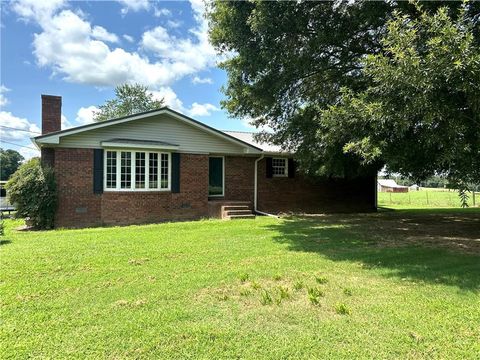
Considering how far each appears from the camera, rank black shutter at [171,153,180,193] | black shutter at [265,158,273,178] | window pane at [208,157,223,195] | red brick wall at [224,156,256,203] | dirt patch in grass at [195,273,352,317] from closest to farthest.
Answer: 1. dirt patch in grass at [195,273,352,317]
2. black shutter at [171,153,180,193]
3. window pane at [208,157,223,195]
4. red brick wall at [224,156,256,203]
5. black shutter at [265,158,273,178]

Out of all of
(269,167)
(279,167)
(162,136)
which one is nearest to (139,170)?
(162,136)

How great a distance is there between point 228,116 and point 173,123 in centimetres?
233

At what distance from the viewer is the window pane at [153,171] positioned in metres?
13.2

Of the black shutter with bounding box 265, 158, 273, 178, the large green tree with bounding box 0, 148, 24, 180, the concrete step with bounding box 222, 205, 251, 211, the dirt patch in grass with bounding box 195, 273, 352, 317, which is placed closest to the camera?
the dirt patch in grass with bounding box 195, 273, 352, 317

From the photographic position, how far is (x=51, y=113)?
14781 mm

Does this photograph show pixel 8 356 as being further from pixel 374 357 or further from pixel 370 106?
pixel 370 106

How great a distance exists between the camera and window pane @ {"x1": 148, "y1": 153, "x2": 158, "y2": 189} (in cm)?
1320

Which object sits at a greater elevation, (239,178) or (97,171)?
(97,171)

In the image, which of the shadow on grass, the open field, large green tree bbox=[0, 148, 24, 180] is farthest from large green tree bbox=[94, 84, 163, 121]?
the shadow on grass

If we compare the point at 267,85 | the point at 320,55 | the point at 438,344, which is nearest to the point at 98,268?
the point at 438,344

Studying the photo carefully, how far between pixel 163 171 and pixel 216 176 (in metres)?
2.57

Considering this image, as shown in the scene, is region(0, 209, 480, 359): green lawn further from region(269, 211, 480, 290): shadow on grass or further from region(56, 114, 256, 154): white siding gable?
region(56, 114, 256, 154): white siding gable

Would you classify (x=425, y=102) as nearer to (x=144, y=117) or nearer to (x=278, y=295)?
(x=278, y=295)

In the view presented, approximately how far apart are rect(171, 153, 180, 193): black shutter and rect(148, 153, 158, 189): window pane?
693mm
